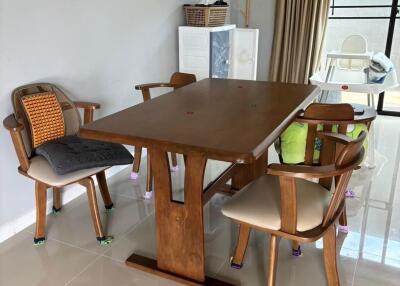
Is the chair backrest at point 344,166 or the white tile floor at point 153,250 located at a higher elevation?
the chair backrest at point 344,166

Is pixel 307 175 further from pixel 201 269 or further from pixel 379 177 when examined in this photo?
pixel 379 177

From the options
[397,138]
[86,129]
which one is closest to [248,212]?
[86,129]

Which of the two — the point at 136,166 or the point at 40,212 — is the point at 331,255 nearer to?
the point at 40,212

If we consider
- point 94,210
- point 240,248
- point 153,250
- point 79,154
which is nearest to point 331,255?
point 240,248

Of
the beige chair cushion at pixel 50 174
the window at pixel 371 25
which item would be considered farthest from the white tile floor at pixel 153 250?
the window at pixel 371 25

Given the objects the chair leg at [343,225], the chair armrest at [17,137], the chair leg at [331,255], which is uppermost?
the chair armrest at [17,137]

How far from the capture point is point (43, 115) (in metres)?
2.45

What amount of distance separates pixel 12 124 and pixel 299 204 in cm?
159

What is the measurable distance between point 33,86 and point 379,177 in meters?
2.77

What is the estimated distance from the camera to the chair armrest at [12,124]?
213 centimetres

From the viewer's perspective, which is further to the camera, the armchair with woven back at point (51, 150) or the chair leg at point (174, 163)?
the chair leg at point (174, 163)

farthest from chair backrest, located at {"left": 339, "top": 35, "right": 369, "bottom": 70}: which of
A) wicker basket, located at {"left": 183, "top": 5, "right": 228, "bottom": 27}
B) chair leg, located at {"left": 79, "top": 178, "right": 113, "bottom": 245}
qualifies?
chair leg, located at {"left": 79, "top": 178, "right": 113, "bottom": 245}

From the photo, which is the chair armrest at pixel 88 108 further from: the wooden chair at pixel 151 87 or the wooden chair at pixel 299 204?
the wooden chair at pixel 299 204

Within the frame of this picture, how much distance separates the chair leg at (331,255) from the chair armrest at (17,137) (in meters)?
1.68
